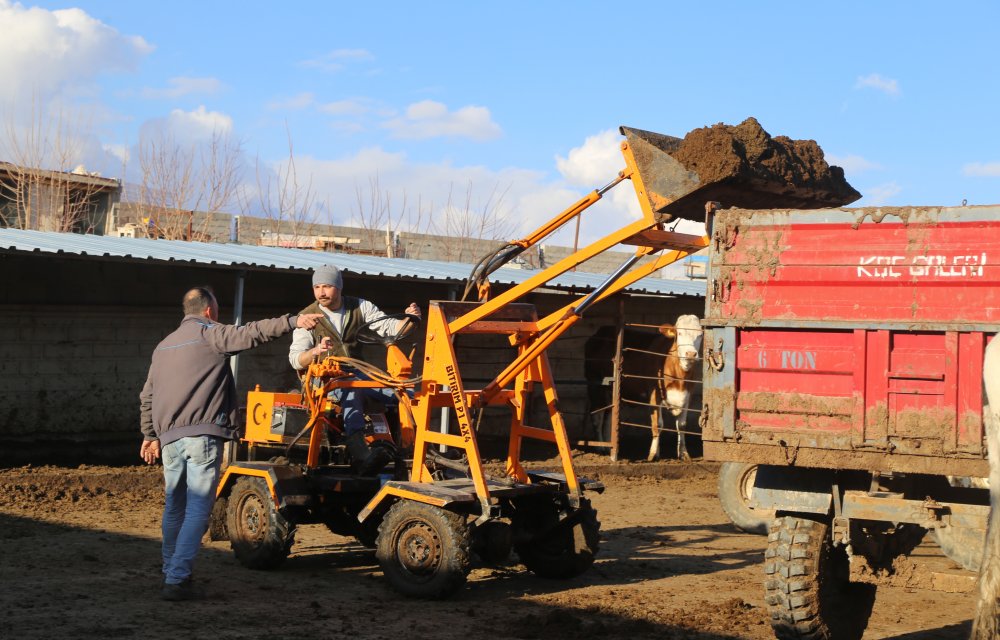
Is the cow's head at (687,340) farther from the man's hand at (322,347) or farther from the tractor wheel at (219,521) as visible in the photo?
the man's hand at (322,347)

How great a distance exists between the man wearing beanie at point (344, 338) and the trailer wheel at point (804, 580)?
122 inches

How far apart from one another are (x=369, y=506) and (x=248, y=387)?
7097 millimetres

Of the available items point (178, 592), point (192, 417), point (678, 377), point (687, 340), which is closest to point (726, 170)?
point (192, 417)

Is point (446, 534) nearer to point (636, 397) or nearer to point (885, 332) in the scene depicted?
point (885, 332)

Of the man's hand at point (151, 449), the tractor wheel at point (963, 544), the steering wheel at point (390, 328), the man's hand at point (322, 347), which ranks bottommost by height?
the tractor wheel at point (963, 544)

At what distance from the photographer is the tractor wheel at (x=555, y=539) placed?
25.3 ft

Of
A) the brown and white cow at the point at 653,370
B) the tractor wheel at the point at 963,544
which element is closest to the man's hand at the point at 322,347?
the tractor wheel at the point at 963,544

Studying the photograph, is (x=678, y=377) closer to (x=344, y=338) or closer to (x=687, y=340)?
(x=687, y=340)

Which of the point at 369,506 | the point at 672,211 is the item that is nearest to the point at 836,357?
the point at 672,211

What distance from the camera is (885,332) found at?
222 inches

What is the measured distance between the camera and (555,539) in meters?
7.84

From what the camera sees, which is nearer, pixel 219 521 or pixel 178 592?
pixel 178 592

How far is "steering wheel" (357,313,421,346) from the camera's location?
7898 mm

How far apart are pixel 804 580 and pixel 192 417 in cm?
371
